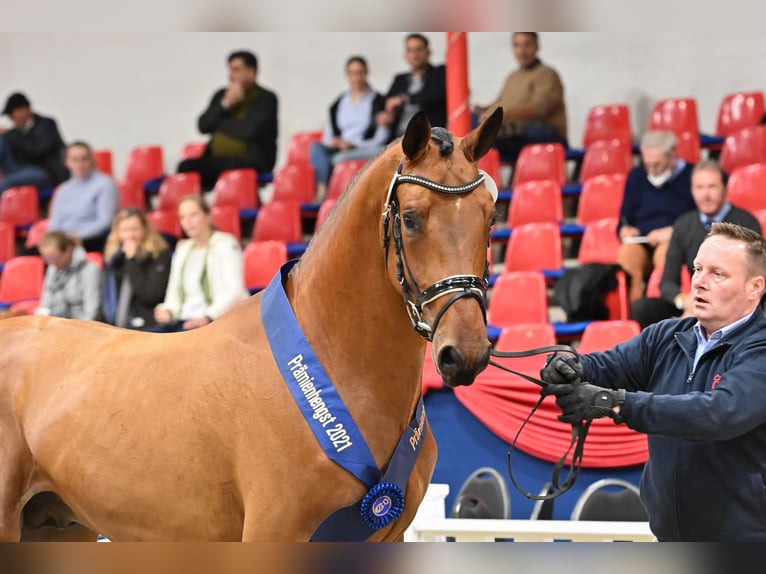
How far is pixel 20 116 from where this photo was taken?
37.8 ft

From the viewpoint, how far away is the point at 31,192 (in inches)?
440

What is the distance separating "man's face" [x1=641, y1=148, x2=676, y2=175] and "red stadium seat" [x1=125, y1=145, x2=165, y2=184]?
6082 millimetres

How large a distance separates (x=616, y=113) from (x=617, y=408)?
309 inches

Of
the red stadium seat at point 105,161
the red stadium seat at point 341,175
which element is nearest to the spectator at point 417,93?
the red stadium seat at point 341,175

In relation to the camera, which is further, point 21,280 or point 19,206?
point 19,206

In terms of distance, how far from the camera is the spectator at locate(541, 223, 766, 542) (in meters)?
2.71

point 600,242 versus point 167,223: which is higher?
point 167,223

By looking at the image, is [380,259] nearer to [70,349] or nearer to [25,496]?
[70,349]

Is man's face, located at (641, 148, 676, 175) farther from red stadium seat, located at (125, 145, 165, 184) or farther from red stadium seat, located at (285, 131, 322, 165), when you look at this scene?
red stadium seat, located at (125, 145, 165, 184)

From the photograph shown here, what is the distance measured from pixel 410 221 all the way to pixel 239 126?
26.9 feet

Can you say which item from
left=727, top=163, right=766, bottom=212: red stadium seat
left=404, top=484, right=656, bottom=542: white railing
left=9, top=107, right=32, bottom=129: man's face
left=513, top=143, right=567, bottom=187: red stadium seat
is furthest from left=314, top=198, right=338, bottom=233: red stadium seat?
left=404, top=484, right=656, bottom=542: white railing

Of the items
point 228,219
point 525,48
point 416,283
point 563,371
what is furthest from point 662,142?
point 416,283

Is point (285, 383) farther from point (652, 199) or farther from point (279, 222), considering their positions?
point (279, 222)

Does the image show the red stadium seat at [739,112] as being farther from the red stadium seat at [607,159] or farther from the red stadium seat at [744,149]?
the red stadium seat at [607,159]
